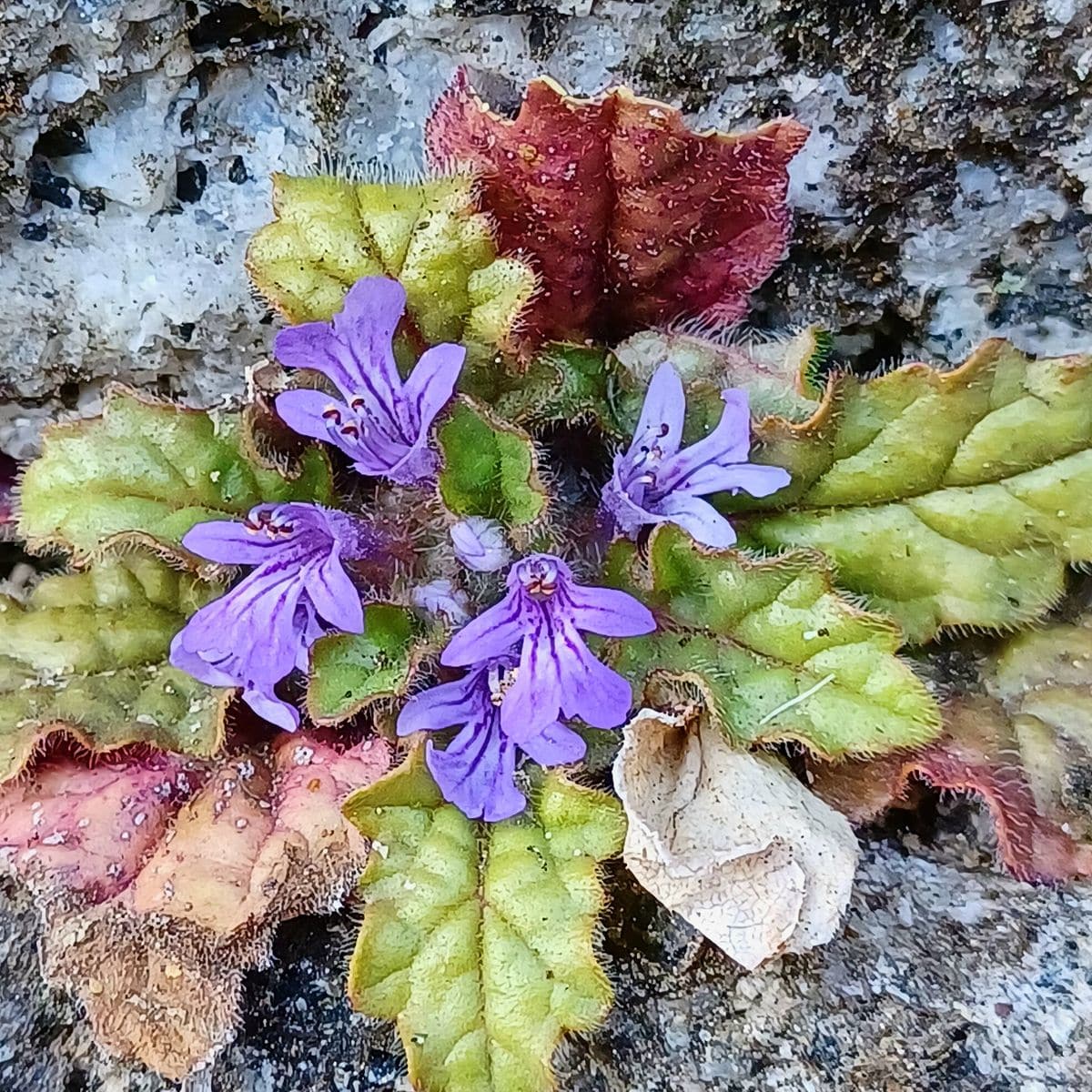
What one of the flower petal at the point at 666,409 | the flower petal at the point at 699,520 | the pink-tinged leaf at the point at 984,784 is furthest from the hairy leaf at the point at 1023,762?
the flower petal at the point at 666,409

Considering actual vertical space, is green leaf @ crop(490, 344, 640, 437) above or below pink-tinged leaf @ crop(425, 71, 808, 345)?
below

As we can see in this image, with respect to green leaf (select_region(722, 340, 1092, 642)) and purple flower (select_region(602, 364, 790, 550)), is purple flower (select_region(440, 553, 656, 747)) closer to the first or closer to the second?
purple flower (select_region(602, 364, 790, 550))

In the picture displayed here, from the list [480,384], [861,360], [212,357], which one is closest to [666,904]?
[480,384]

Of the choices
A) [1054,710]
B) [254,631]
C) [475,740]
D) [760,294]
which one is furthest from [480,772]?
[760,294]

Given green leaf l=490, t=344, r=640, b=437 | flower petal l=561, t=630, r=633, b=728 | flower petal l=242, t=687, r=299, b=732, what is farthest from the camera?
green leaf l=490, t=344, r=640, b=437

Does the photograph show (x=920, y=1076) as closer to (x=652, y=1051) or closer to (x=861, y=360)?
(x=652, y=1051)

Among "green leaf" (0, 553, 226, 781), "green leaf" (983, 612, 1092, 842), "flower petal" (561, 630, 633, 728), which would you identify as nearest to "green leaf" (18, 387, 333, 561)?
"green leaf" (0, 553, 226, 781)
